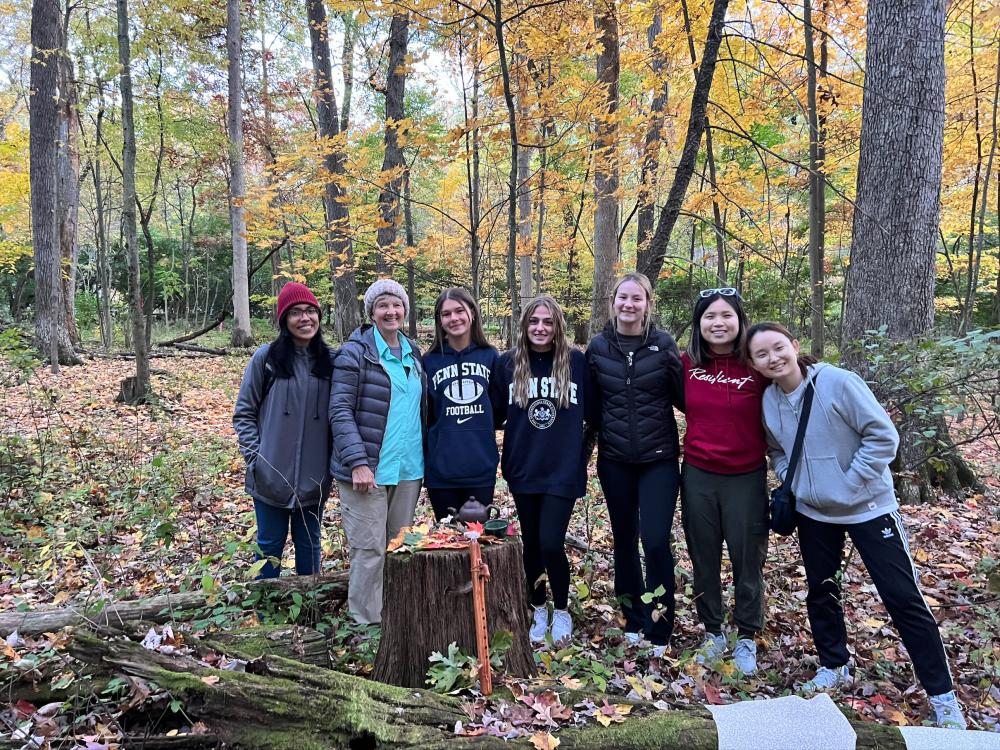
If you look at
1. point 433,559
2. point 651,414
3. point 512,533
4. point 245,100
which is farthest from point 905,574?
point 245,100

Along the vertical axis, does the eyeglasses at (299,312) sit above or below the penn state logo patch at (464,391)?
above

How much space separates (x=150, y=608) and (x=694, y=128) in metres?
5.24

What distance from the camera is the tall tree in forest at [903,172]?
16.0 ft

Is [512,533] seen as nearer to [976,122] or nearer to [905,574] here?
[905,574]

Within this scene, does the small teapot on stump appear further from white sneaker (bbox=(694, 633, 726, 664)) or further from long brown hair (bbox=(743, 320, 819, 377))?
long brown hair (bbox=(743, 320, 819, 377))

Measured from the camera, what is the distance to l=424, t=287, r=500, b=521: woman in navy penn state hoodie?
3475 millimetres

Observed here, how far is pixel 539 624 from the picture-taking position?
3602 mm

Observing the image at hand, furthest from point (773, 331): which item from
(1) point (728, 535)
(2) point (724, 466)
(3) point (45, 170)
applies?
(3) point (45, 170)

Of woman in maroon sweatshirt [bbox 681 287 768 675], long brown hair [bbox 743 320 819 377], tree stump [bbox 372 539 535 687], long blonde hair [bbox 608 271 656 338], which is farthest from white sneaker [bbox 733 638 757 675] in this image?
long blonde hair [bbox 608 271 656 338]

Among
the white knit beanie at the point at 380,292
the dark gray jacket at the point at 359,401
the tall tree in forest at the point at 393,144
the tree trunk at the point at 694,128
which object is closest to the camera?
the dark gray jacket at the point at 359,401

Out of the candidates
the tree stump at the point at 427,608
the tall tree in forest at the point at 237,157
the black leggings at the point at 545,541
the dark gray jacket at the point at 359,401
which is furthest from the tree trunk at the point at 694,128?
the tall tree in forest at the point at 237,157

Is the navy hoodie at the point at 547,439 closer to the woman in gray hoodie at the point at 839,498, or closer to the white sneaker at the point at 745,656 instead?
the woman in gray hoodie at the point at 839,498

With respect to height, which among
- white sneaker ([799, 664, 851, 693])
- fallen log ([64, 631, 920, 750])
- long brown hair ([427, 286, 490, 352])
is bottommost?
white sneaker ([799, 664, 851, 693])

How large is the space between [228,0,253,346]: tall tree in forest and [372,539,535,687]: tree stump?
42.1 feet
